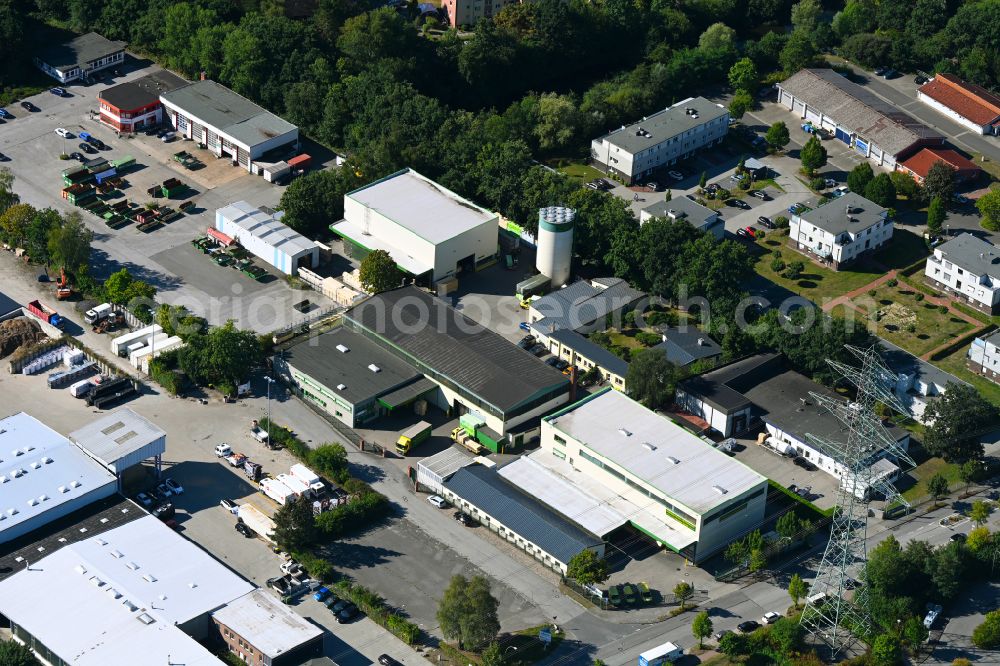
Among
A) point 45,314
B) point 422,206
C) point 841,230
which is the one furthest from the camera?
point 841,230

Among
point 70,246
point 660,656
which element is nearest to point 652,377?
point 660,656

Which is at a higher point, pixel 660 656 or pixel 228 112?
pixel 228 112

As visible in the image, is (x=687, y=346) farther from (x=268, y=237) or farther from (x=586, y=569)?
(x=268, y=237)

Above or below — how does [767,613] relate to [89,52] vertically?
below

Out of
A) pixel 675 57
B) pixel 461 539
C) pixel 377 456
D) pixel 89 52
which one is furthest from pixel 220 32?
pixel 461 539

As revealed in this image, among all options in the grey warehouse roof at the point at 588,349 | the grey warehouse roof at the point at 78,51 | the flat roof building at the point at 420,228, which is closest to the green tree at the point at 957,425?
the grey warehouse roof at the point at 588,349

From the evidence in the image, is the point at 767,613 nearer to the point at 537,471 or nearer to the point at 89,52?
the point at 537,471

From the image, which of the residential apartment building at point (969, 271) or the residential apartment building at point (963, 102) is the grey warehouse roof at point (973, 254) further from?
the residential apartment building at point (963, 102)
